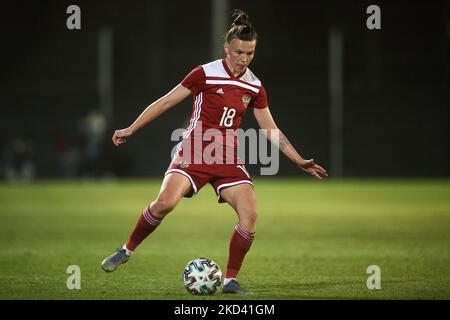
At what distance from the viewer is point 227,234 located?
1312 cm

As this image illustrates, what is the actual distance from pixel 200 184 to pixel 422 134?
67.3 ft

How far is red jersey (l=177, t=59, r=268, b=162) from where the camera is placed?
26.0ft

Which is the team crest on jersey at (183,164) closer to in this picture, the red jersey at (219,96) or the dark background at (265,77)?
the red jersey at (219,96)

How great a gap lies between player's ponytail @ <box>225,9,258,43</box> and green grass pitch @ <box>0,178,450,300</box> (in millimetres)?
2161

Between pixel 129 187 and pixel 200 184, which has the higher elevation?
pixel 200 184

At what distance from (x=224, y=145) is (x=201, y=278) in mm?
1187

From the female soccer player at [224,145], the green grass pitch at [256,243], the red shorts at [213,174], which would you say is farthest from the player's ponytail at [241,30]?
the green grass pitch at [256,243]

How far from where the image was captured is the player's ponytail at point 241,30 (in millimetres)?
7707

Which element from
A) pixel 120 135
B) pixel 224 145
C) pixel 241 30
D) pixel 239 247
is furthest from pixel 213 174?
pixel 241 30

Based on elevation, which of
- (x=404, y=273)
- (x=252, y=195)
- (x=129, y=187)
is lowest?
(x=129, y=187)

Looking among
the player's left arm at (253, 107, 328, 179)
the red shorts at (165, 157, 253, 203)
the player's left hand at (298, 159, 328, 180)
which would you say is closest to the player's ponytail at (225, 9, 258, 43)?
the player's left arm at (253, 107, 328, 179)

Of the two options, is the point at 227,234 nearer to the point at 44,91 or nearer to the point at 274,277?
the point at 274,277
